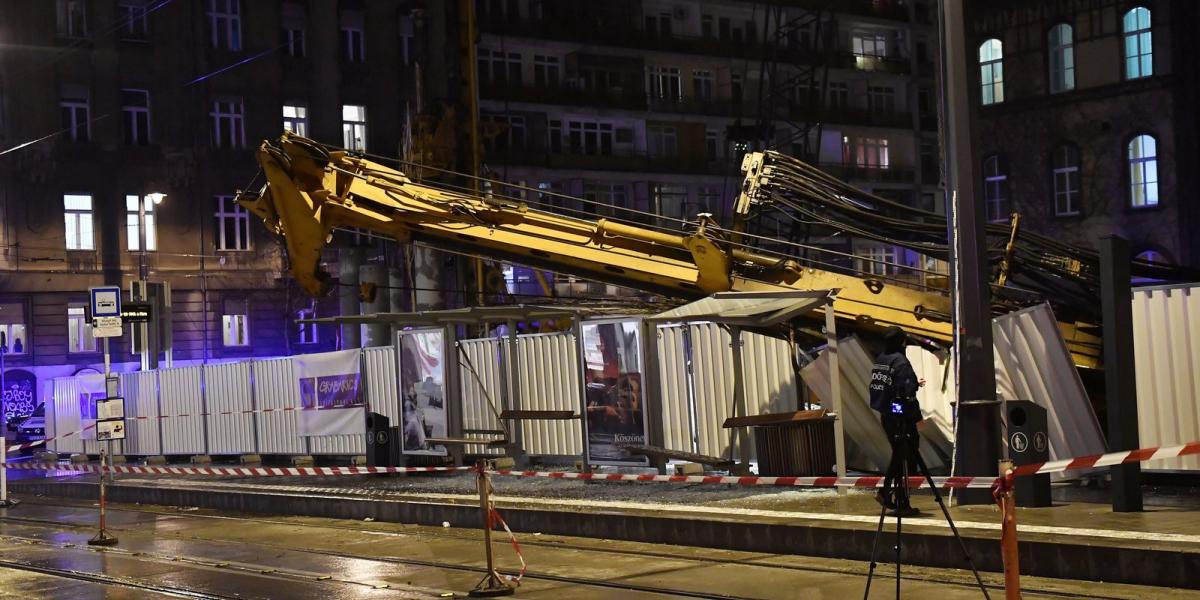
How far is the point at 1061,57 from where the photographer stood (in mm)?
54562

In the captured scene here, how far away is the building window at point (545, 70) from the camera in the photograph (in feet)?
219

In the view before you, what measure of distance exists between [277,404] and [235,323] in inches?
1209

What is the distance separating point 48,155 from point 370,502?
134ft

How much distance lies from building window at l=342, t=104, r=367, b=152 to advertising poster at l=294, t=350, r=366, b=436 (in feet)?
118

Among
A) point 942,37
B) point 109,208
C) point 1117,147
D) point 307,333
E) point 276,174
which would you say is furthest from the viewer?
point 307,333

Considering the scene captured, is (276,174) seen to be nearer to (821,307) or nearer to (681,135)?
(821,307)

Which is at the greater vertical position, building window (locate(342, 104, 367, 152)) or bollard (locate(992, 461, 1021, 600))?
building window (locate(342, 104, 367, 152))

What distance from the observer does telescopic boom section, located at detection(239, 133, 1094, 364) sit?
1900 cm

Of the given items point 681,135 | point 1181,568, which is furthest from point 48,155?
point 1181,568

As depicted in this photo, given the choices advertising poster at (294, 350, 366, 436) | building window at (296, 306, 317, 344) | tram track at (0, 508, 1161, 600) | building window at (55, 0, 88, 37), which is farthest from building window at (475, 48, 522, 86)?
tram track at (0, 508, 1161, 600)

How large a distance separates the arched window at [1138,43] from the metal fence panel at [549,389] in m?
36.6

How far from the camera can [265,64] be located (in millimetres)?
60000

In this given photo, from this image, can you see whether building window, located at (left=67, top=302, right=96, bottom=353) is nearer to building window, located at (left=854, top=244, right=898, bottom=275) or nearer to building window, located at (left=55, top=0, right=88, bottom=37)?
building window, located at (left=55, top=0, right=88, bottom=37)

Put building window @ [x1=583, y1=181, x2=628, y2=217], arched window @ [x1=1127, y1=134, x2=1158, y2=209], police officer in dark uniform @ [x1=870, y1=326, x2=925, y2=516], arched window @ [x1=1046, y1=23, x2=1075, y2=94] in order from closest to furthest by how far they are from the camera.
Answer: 1. police officer in dark uniform @ [x1=870, y1=326, x2=925, y2=516]
2. arched window @ [x1=1127, y1=134, x2=1158, y2=209]
3. arched window @ [x1=1046, y1=23, x2=1075, y2=94]
4. building window @ [x1=583, y1=181, x2=628, y2=217]
